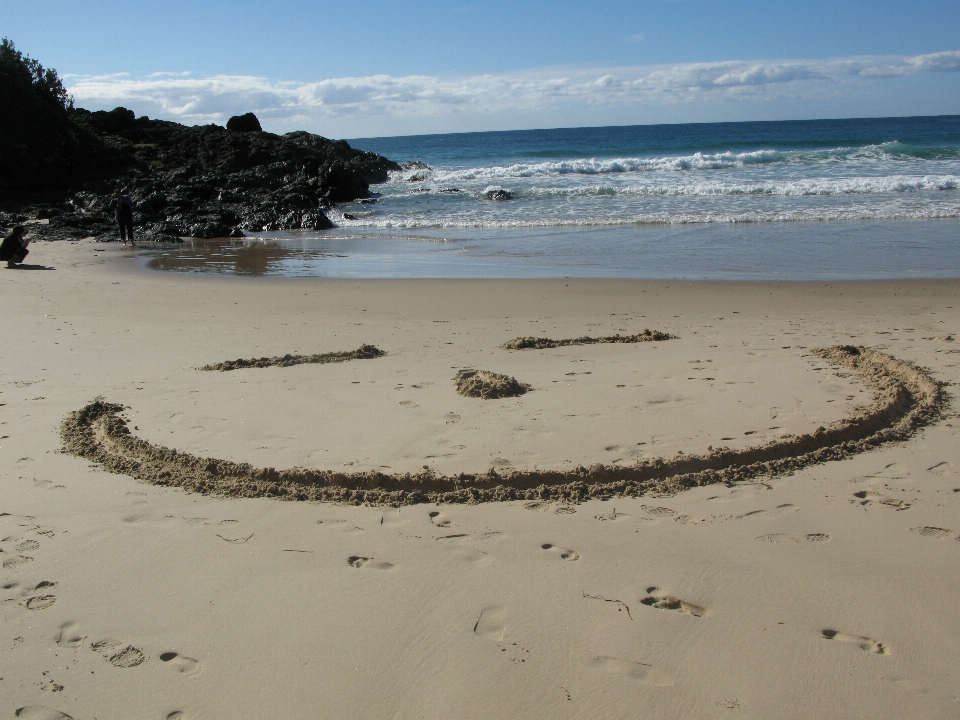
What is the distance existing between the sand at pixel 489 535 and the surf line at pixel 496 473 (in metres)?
0.02

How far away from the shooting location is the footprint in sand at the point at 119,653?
2.29m

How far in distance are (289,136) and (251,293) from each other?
93.7ft

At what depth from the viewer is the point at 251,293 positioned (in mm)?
8945

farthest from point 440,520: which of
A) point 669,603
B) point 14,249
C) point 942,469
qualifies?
point 14,249

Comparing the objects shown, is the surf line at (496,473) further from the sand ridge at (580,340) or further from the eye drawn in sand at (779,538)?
the sand ridge at (580,340)

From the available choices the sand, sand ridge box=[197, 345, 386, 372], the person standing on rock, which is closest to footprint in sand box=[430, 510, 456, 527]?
the sand

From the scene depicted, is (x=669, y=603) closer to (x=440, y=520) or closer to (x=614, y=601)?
(x=614, y=601)

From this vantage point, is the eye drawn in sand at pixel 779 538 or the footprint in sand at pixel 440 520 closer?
the eye drawn in sand at pixel 779 538

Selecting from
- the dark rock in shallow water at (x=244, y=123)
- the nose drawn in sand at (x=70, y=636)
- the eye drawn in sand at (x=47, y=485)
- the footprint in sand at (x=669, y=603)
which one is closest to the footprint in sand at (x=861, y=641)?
the footprint in sand at (x=669, y=603)

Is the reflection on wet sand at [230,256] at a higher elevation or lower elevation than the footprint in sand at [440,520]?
higher

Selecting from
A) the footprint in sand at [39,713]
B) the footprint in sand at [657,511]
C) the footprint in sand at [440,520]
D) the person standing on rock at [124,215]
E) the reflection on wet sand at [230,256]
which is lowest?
the footprint in sand at [39,713]

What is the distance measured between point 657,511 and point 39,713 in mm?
2336

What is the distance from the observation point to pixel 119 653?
7.66 feet

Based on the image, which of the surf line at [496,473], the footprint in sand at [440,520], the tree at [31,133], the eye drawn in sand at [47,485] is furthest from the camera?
the tree at [31,133]
